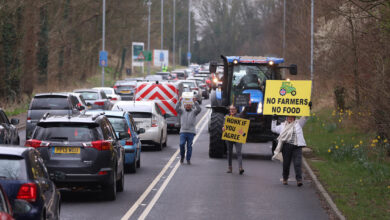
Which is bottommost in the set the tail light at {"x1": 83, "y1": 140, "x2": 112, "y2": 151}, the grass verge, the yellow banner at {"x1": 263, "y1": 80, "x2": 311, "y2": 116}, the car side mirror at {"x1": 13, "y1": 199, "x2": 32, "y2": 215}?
the grass verge

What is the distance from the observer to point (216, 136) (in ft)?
73.9

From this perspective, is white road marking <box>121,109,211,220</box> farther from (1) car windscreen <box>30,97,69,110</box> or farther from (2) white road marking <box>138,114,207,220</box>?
(1) car windscreen <box>30,97,69,110</box>

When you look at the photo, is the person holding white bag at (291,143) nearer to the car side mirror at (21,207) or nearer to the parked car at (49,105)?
the car side mirror at (21,207)

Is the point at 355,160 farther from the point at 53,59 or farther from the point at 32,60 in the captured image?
the point at 53,59

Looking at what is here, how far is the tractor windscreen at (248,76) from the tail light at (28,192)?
14.9 meters

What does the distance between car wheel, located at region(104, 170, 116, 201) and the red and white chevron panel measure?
18024 millimetres

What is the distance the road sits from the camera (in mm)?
13258

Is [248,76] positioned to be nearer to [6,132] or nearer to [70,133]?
[6,132]

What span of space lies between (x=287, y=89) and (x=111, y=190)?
676cm

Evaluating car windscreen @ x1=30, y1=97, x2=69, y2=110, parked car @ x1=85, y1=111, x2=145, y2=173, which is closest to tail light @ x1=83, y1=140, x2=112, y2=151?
parked car @ x1=85, y1=111, x2=145, y2=173

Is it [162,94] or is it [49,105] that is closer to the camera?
[49,105]

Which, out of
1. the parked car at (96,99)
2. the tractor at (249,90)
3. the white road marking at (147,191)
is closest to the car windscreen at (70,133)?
the white road marking at (147,191)

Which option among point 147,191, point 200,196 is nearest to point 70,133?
point 147,191

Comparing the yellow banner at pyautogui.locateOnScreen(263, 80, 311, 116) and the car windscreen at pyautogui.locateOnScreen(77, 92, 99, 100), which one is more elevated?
the yellow banner at pyautogui.locateOnScreen(263, 80, 311, 116)
